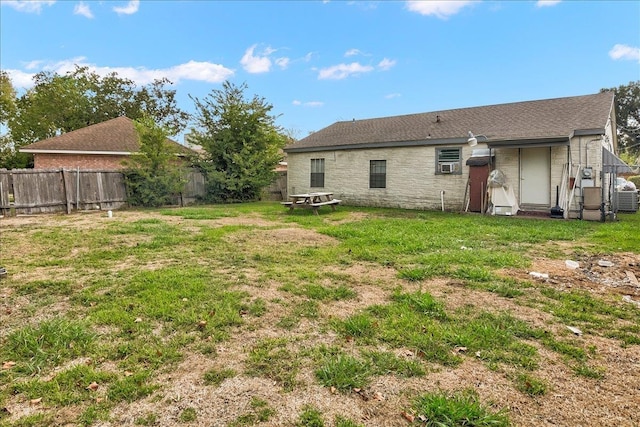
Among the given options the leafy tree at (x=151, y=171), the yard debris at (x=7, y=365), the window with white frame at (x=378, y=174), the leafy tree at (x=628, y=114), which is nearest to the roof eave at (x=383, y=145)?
the window with white frame at (x=378, y=174)

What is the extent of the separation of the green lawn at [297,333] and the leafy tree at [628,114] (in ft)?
113

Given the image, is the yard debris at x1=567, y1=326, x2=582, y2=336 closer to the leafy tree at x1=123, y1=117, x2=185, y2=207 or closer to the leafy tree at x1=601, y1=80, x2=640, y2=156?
the leafy tree at x1=123, y1=117, x2=185, y2=207

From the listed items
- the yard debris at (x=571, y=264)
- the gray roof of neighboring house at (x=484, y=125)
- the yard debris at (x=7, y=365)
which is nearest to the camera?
the yard debris at (x=7, y=365)

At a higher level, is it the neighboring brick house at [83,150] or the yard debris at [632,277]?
the neighboring brick house at [83,150]

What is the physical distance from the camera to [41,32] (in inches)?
671

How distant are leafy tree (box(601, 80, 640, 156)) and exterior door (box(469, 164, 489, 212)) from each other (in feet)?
94.7

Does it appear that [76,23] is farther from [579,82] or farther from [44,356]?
[579,82]

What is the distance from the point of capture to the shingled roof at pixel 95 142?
16203 mm

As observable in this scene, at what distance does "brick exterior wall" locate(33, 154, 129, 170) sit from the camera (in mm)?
16359

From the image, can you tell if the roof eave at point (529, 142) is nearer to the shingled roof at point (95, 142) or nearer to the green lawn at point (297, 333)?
the green lawn at point (297, 333)

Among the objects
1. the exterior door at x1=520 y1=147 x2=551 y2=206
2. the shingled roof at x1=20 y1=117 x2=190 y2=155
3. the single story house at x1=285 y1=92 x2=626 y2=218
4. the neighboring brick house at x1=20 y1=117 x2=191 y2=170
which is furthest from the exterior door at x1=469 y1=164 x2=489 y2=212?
the shingled roof at x1=20 y1=117 x2=190 y2=155

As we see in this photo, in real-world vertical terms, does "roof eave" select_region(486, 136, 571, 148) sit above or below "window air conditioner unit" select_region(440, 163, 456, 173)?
above

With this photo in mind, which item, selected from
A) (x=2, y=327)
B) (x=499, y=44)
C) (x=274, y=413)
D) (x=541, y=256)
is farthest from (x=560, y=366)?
(x=499, y=44)

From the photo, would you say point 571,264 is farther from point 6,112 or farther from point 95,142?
point 6,112
